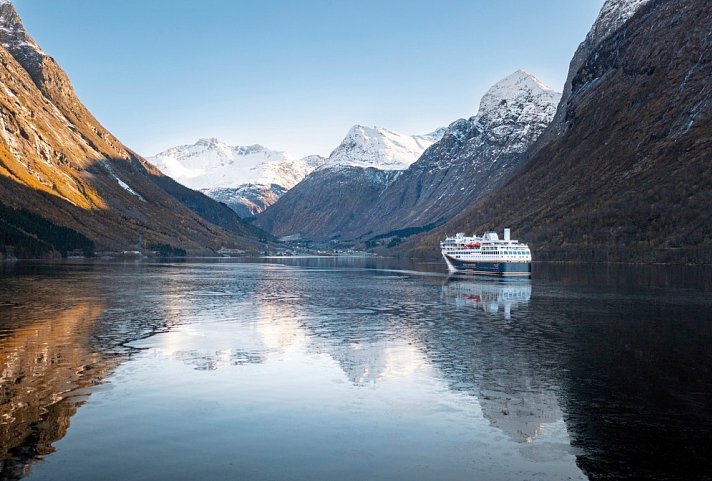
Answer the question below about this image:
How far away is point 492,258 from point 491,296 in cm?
6798

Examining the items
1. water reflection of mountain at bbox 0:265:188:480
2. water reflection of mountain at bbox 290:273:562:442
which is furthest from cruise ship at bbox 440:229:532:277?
water reflection of mountain at bbox 0:265:188:480

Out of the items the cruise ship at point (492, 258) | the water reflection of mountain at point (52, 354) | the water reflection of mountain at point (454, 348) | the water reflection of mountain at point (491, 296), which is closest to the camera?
the water reflection of mountain at point (52, 354)

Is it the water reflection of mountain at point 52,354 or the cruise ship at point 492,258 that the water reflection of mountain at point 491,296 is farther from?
the water reflection of mountain at point 52,354

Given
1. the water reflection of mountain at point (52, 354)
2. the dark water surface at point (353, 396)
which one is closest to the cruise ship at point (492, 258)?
the dark water surface at point (353, 396)

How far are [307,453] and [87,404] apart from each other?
13.2 metres

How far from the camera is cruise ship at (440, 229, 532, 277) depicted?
15538 cm

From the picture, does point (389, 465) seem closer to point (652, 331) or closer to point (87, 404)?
point (87, 404)

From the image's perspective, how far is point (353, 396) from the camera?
34.8 metres

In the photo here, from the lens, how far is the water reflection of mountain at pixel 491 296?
84250mm

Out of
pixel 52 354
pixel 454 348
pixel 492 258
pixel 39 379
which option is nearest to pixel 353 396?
pixel 454 348

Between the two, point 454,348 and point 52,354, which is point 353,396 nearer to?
point 454,348

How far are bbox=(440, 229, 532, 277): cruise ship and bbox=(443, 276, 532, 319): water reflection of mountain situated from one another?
23.2m

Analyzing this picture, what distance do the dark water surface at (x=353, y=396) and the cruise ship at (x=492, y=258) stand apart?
272 feet

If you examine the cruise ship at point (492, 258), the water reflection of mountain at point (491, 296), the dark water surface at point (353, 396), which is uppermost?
the cruise ship at point (492, 258)
